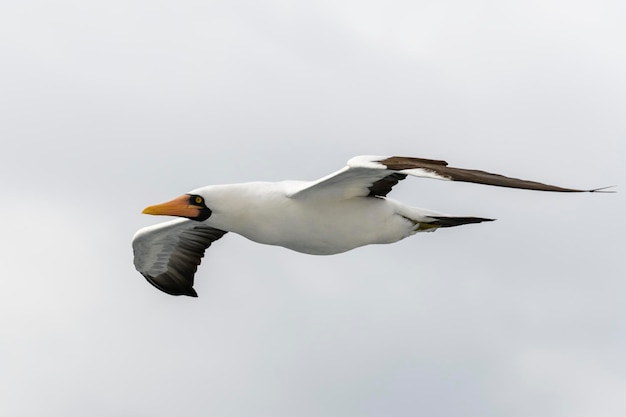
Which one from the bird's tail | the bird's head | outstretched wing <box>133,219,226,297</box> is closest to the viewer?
the bird's head

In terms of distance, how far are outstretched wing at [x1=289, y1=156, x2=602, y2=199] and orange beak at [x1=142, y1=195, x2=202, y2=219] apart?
1.64 m

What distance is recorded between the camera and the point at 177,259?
20.6 m

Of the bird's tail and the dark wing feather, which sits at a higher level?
the dark wing feather

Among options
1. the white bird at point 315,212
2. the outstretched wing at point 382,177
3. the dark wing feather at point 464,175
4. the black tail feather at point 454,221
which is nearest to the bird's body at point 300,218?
the white bird at point 315,212

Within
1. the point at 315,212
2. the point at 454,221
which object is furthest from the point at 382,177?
the point at 454,221

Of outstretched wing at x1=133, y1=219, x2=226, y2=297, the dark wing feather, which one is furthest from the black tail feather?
outstretched wing at x1=133, y1=219, x2=226, y2=297

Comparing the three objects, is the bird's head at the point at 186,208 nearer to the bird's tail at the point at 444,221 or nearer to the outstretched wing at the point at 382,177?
the outstretched wing at the point at 382,177

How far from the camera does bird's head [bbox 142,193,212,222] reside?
55.2 feet

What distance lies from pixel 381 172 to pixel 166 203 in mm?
3585

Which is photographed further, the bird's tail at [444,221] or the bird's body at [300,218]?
the bird's tail at [444,221]

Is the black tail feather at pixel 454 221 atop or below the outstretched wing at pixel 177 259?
atop

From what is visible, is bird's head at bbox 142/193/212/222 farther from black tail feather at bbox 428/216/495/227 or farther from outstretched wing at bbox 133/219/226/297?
black tail feather at bbox 428/216/495/227

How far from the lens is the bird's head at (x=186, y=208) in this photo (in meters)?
16.8

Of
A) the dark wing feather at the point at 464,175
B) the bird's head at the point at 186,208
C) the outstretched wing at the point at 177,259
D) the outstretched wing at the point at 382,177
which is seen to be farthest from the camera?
the outstretched wing at the point at 177,259
